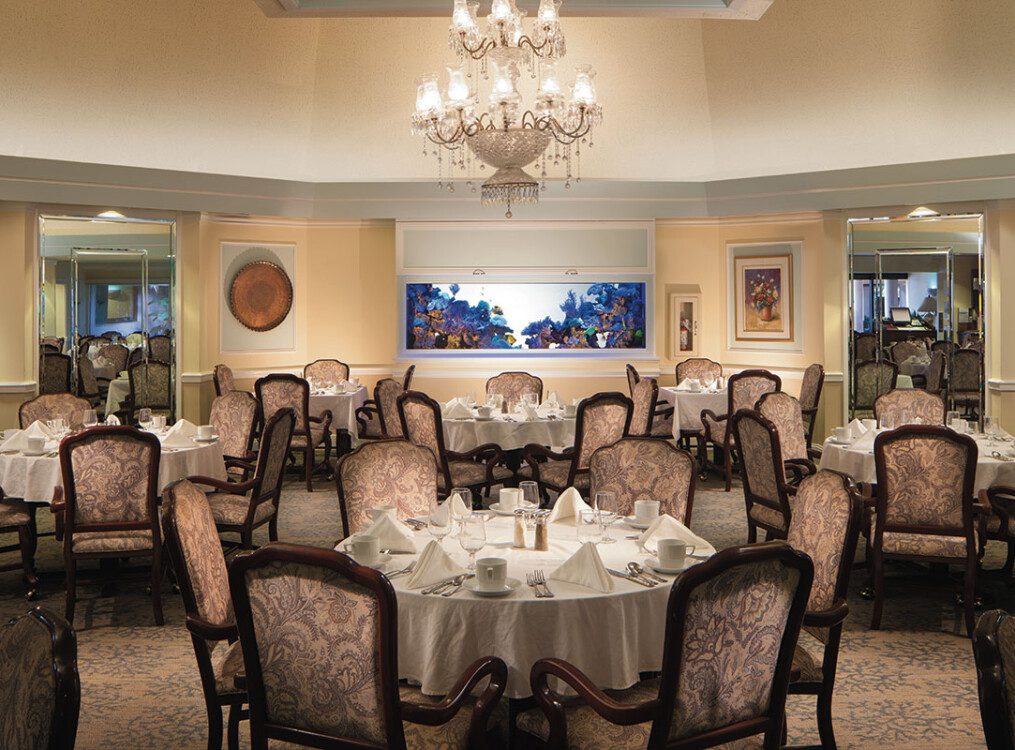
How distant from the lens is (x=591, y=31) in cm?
1010

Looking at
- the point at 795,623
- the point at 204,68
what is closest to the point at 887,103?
the point at 204,68

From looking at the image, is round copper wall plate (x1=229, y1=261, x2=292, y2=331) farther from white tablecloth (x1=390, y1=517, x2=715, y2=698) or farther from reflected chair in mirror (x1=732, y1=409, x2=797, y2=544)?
white tablecloth (x1=390, y1=517, x2=715, y2=698)

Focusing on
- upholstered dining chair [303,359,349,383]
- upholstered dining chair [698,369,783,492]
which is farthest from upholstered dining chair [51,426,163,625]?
upholstered dining chair [303,359,349,383]

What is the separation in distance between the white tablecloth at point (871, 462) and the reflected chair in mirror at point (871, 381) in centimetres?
383

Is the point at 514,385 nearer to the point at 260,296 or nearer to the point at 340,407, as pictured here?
the point at 340,407

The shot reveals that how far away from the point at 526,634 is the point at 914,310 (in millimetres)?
8575

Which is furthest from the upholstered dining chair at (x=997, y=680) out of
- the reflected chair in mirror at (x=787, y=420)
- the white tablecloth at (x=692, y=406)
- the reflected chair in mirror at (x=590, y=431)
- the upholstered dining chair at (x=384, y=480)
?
the white tablecloth at (x=692, y=406)

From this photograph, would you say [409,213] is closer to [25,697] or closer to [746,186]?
[746,186]

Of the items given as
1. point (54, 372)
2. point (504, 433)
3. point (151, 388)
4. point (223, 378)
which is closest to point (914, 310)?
point (504, 433)

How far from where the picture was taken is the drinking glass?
134 inches

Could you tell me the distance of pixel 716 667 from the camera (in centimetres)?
252

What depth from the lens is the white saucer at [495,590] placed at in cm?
301

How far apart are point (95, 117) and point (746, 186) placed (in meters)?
6.78

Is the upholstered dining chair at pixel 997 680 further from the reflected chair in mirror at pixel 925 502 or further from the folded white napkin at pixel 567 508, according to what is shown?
the reflected chair in mirror at pixel 925 502
